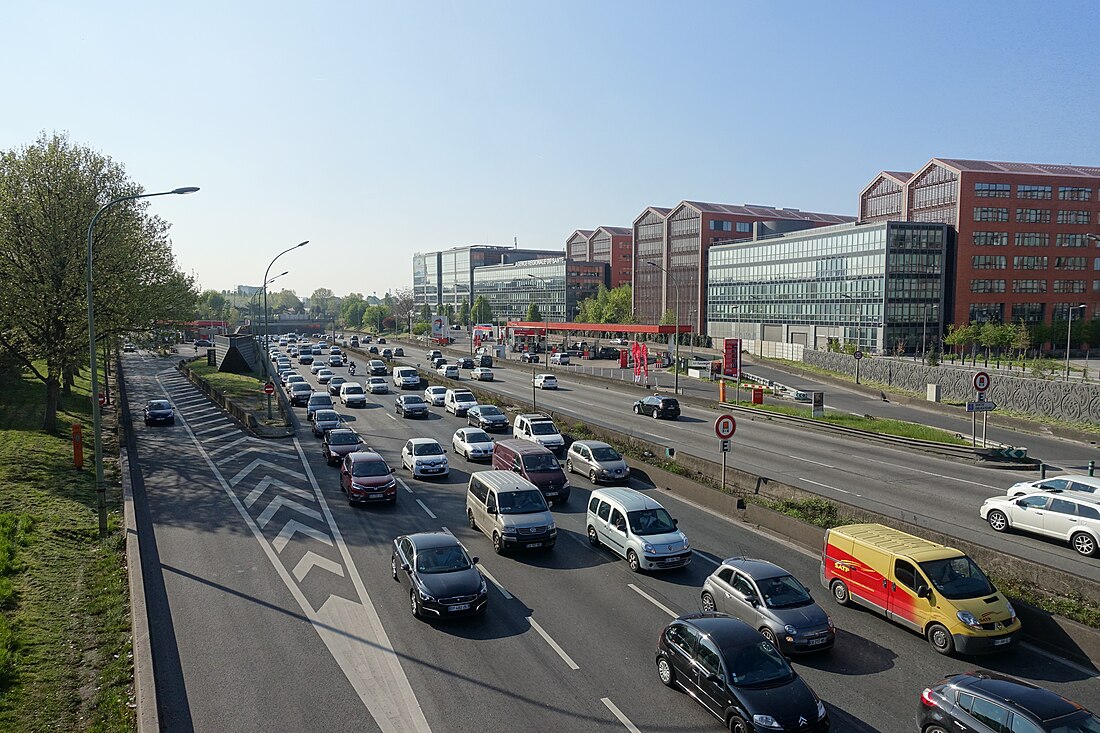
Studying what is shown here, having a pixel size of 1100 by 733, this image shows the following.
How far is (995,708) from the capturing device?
32.1ft

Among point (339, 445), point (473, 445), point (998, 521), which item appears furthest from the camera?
point (473, 445)

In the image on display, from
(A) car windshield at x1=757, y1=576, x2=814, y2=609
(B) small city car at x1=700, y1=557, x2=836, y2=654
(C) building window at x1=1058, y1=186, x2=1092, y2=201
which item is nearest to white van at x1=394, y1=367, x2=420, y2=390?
(B) small city car at x1=700, y1=557, x2=836, y2=654

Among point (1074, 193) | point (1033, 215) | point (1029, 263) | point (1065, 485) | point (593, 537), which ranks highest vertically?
point (1074, 193)

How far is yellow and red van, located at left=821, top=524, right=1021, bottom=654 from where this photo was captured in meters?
13.4

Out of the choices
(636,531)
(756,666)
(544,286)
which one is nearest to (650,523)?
(636,531)

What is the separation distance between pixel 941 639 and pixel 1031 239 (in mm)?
88889

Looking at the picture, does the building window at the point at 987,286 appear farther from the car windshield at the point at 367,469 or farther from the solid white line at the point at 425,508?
the car windshield at the point at 367,469

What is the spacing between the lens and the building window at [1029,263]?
8512cm

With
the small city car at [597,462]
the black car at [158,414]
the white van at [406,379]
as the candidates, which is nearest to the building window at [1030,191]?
the white van at [406,379]

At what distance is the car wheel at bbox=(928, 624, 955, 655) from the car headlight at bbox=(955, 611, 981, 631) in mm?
365

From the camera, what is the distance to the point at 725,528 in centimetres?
2203

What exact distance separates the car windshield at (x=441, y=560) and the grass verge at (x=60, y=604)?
18.2ft

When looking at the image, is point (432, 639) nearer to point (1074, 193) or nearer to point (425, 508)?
point (425, 508)

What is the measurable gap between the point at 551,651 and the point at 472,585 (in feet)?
7.36
